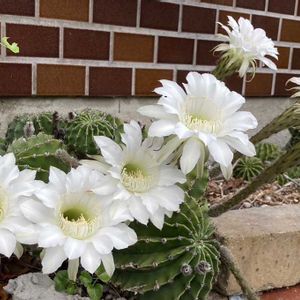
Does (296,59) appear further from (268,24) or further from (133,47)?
(133,47)

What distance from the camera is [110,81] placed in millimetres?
2092

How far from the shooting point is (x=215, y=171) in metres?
1.61

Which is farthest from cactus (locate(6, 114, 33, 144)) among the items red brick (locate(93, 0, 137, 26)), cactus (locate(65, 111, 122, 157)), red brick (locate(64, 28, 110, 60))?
red brick (locate(93, 0, 137, 26))

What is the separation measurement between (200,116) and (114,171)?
172 millimetres

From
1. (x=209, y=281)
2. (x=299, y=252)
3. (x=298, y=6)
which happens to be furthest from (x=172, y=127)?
(x=298, y=6)

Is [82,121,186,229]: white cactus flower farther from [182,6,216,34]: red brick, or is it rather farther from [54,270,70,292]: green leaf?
[182,6,216,34]: red brick

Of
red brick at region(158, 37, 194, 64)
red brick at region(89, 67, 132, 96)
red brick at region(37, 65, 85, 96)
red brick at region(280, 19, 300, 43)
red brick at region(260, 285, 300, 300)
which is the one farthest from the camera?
red brick at region(280, 19, 300, 43)

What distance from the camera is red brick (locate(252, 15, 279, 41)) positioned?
2.43 metres

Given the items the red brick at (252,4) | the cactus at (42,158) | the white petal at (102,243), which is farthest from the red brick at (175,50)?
the white petal at (102,243)

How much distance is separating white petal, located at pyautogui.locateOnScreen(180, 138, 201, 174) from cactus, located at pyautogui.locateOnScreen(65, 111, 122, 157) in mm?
493

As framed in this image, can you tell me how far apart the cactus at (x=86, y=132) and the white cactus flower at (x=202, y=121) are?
44cm

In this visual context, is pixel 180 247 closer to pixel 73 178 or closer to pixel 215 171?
pixel 73 178

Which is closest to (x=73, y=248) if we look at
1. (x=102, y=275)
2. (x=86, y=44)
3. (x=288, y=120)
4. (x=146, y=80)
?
(x=102, y=275)

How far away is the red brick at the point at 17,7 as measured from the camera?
184 cm
